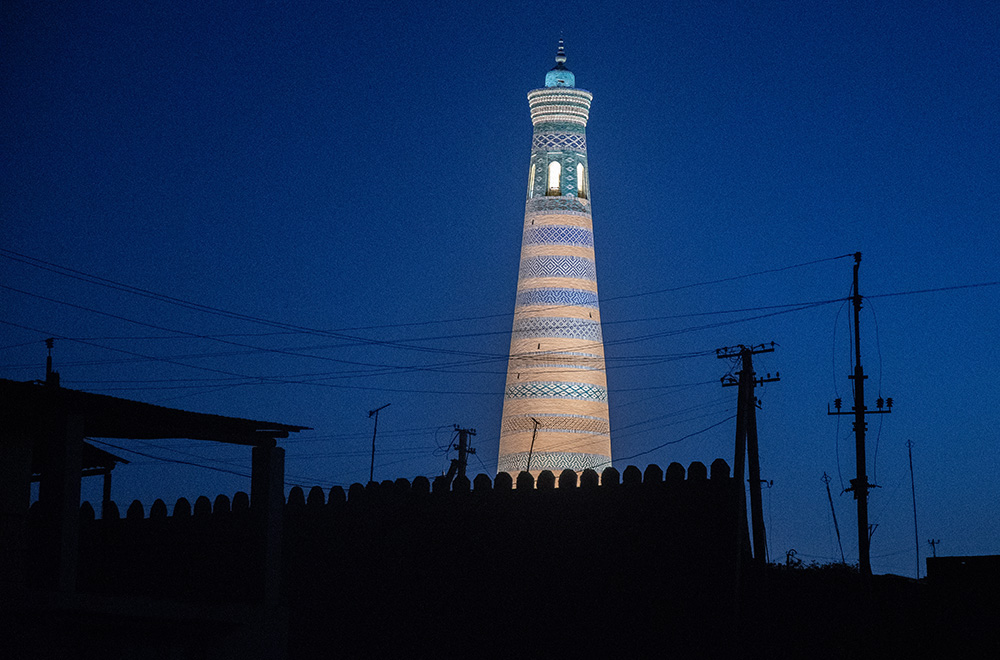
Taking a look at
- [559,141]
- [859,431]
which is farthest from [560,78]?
[859,431]

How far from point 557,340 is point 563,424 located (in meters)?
2.73

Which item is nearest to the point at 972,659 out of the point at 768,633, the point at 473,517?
the point at 768,633

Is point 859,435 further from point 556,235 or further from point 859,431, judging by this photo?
point 556,235

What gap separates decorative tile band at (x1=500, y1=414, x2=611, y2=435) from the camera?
44.9 metres

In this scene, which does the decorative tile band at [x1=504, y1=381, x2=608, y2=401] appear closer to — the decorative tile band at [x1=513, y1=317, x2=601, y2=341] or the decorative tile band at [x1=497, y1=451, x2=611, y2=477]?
the decorative tile band at [x1=513, y1=317, x2=601, y2=341]

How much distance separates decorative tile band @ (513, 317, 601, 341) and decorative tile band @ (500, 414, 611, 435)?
102 inches

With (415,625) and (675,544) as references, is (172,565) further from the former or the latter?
(675,544)

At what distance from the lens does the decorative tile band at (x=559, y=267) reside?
45.3 meters

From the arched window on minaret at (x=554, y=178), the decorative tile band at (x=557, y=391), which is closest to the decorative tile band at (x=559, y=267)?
the arched window on minaret at (x=554, y=178)

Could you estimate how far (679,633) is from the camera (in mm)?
19281

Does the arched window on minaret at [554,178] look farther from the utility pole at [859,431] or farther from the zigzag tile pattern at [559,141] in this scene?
the utility pole at [859,431]

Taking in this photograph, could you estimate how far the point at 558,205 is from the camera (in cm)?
4588

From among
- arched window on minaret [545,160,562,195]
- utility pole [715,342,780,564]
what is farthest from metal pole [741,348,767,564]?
arched window on minaret [545,160,562,195]

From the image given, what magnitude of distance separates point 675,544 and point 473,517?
3.33 m
